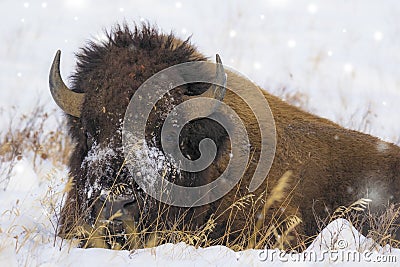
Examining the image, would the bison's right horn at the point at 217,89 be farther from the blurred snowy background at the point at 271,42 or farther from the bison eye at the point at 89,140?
the blurred snowy background at the point at 271,42

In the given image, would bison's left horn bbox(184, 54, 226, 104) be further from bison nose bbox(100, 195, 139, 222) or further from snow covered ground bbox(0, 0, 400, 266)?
snow covered ground bbox(0, 0, 400, 266)

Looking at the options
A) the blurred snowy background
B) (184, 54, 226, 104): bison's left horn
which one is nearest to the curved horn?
(184, 54, 226, 104): bison's left horn

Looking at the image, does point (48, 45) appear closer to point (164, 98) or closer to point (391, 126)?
point (391, 126)

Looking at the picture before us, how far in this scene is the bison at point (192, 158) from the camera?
4.72m

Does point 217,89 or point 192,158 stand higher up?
point 217,89

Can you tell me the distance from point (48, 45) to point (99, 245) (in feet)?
36.3

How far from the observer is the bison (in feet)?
15.5

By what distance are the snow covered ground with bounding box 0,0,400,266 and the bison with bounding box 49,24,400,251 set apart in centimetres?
299

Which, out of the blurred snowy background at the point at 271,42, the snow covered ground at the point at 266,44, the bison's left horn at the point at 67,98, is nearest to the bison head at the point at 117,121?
the bison's left horn at the point at 67,98

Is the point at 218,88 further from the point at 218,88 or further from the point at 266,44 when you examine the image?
the point at 266,44

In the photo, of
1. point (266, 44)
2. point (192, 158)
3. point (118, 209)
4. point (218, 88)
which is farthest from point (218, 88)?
point (266, 44)

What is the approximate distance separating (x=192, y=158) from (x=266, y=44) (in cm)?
1002

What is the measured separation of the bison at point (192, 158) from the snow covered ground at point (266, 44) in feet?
9.80

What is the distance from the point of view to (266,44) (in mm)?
14711
